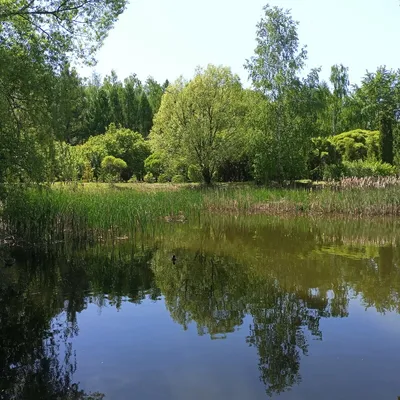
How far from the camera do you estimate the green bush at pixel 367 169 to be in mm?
25359

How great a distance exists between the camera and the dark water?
4.39m

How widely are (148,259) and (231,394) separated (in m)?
6.01

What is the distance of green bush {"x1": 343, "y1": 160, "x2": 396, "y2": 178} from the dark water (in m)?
15.3

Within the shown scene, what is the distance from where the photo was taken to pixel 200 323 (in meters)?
6.06

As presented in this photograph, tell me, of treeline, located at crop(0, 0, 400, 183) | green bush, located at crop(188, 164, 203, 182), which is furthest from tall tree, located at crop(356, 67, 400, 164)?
green bush, located at crop(188, 164, 203, 182)

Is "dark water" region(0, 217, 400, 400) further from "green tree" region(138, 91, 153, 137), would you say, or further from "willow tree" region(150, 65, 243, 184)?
"green tree" region(138, 91, 153, 137)

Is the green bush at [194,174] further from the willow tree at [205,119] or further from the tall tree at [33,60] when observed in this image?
the tall tree at [33,60]

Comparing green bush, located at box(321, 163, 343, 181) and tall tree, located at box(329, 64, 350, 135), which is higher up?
tall tree, located at box(329, 64, 350, 135)

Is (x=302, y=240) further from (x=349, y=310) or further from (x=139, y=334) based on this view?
(x=139, y=334)

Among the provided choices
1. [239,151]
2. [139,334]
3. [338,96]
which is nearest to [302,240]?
[139,334]

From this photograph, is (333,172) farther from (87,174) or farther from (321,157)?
(87,174)

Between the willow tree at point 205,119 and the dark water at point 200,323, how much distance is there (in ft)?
54.4

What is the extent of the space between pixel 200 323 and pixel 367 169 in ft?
72.2

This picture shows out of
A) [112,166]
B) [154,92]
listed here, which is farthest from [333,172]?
[154,92]
